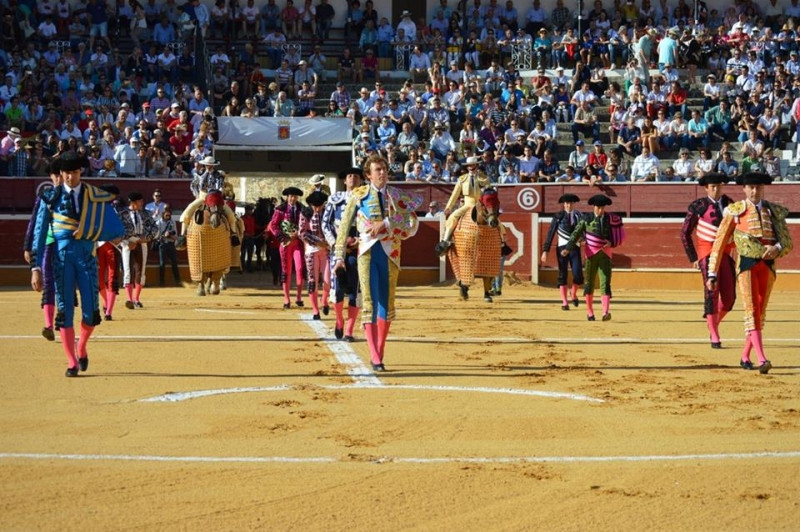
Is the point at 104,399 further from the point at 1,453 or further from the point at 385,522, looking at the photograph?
the point at 385,522

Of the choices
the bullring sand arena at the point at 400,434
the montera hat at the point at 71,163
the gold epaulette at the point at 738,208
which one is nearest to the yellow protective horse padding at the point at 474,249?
the bullring sand arena at the point at 400,434

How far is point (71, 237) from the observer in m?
9.82

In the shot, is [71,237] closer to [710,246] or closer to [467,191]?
[710,246]

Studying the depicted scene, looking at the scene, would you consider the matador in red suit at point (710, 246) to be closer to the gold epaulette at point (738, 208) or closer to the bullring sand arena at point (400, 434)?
the bullring sand arena at point (400, 434)

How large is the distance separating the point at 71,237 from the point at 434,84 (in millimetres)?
17756

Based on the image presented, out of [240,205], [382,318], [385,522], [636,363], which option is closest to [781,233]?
[636,363]

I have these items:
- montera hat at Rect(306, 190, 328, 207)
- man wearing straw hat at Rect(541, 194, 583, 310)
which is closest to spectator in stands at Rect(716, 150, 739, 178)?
man wearing straw hat at Rect(541, 194, 583, 310)

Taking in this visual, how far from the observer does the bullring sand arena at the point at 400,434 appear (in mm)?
5926

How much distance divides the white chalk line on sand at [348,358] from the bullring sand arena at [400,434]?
5cm

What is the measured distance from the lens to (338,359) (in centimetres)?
1119

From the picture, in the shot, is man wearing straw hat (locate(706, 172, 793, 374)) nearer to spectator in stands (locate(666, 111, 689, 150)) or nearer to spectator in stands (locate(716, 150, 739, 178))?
spectator in stands (locate(716, 150, 739, 178))

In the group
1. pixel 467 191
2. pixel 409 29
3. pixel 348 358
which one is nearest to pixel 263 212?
pixel 467 191

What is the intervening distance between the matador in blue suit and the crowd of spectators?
1289 centimetres

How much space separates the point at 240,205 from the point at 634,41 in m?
10.2
